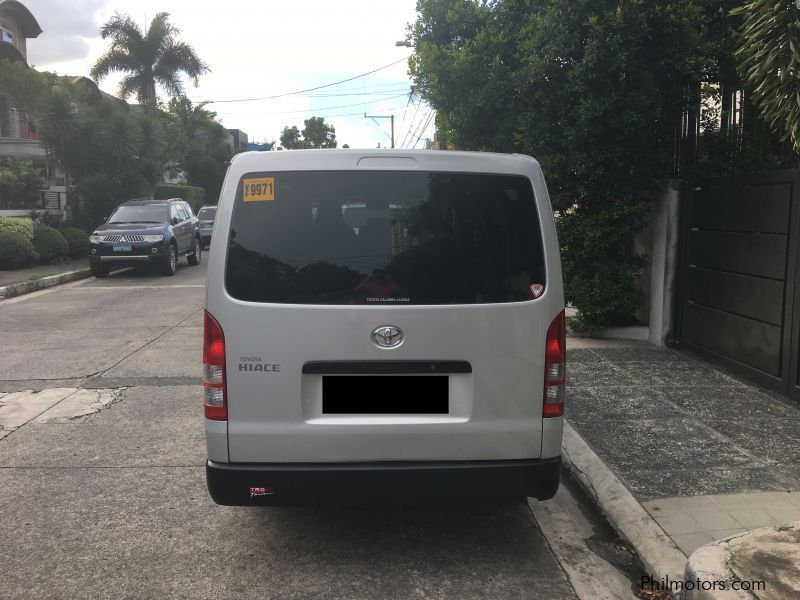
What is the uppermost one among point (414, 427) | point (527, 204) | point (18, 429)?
point (527, 204)

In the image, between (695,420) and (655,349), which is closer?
(695,420)

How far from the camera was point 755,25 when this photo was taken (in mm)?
4695

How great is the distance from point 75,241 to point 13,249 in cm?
316

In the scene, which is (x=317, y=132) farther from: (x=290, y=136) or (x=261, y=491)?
(x=261, y=491)

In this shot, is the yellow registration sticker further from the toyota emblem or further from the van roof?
the toyota emblem

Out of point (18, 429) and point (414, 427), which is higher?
point (414, 427)

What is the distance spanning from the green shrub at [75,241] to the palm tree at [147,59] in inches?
699

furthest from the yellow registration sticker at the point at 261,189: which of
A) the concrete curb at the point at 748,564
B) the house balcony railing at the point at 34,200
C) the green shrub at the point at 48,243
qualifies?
the house balcony railing at the point at 34,200

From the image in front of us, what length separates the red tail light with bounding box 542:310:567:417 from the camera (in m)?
3.32

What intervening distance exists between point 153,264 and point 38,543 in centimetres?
1348

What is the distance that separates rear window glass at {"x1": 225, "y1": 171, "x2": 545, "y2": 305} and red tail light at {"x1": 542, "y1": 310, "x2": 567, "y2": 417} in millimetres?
233

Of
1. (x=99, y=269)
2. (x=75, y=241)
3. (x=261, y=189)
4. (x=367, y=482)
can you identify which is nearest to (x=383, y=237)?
(x=261, y=189)

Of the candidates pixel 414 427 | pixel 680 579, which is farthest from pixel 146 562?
pixel 680 579

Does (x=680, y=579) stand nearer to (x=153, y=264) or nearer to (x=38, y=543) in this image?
(x=38, y=543)
